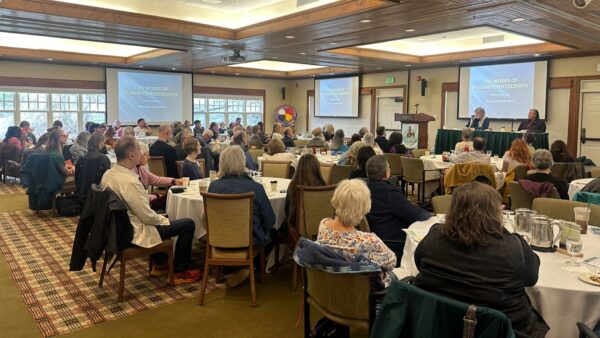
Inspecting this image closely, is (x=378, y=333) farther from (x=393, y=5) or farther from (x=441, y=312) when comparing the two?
(x=393, y=5)

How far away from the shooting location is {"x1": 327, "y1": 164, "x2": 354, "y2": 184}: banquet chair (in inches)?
235

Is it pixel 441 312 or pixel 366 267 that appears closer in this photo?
pixel 441 312

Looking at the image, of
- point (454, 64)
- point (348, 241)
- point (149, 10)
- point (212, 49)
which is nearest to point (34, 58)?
point (212, 49)

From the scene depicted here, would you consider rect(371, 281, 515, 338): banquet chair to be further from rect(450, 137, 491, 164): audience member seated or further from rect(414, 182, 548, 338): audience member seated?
rect(450, 137, 491, 164): audience member seated

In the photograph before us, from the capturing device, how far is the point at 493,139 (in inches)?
380

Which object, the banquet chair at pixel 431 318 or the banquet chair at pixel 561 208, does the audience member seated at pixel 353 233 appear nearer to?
the banquet chair at pixel 431 318

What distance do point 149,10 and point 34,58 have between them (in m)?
6.35

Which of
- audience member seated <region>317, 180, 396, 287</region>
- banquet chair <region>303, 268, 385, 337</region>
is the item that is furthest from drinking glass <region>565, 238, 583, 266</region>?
banquet chair <region>303, 268, 385, 337</region>

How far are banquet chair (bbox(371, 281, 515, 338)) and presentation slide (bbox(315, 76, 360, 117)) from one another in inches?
556

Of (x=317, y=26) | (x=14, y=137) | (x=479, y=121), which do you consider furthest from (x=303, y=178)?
(x=14, y=137)

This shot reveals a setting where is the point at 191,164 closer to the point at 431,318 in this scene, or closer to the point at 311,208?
the point at 311,208

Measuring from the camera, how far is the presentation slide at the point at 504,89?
36.0 ft

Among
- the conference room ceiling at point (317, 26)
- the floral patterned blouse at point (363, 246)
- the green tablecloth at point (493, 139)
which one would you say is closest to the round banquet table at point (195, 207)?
the floral patterned blouse at point (363, 246)

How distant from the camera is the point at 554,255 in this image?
2666 mm
